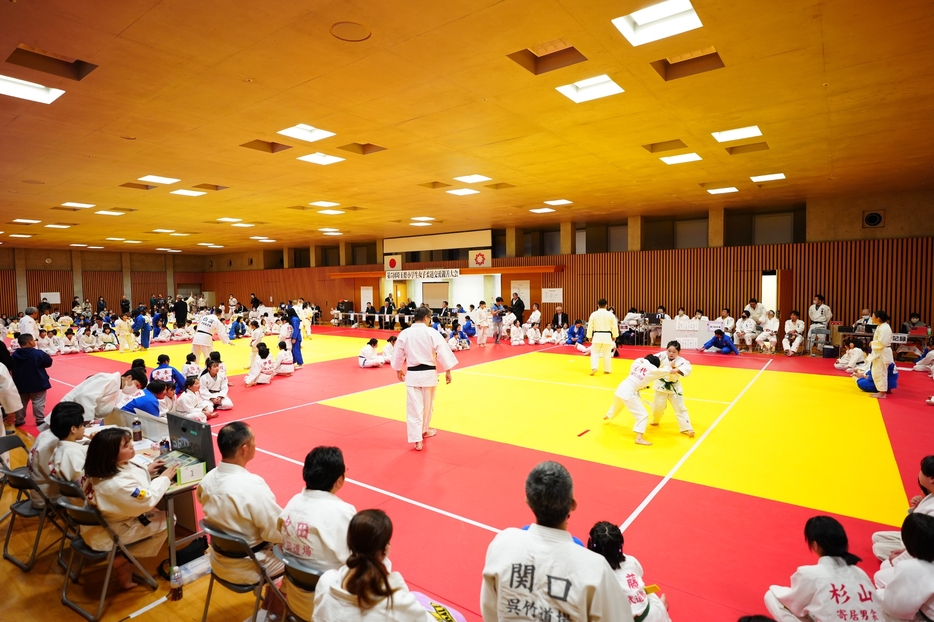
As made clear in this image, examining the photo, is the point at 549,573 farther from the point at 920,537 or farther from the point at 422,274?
the point at 422,274

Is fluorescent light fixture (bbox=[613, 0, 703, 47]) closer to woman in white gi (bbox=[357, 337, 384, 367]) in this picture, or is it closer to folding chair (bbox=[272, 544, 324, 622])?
folding chair (bbox=[272, 544, 324, 622])

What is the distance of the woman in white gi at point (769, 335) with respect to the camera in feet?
45.1

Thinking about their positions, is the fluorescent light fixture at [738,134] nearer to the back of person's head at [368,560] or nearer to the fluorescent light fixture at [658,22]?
the fluorescent light fixture at [658,22]

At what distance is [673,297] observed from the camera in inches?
665

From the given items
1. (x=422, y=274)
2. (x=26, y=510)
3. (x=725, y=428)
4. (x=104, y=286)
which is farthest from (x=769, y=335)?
(x=104, y=286)

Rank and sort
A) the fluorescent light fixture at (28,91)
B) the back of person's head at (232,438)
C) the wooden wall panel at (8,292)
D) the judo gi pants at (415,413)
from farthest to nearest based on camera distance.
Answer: the wooden wall panel at (8,292), the judo gi pants at (415,413), the fluorescent light fixture at (28,91), the back of person's head at (232,438)

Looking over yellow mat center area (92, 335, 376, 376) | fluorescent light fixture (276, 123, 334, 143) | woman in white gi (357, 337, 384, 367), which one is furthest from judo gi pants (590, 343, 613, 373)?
yellow mat center area (92, 335, 376, 376)

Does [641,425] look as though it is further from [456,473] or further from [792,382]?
[792,382]

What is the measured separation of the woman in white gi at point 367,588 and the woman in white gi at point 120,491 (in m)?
1.82

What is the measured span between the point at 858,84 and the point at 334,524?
7.20 m

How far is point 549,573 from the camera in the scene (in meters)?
1.70

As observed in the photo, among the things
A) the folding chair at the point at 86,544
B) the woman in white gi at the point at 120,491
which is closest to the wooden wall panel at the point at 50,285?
the folding chair at the point at 86,544

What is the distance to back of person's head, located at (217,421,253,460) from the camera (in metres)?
2.81

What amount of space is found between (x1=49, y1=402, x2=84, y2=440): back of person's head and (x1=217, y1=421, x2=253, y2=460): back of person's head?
1444mm
